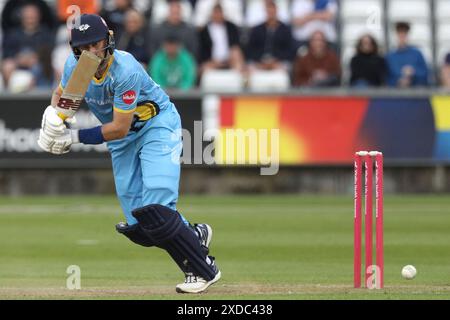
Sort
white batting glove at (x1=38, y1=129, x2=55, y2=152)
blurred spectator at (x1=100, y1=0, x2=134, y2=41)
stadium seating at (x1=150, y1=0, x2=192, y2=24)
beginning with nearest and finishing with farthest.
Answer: white batting glove at (x1=38, y1=129, x2=55, y2=152), blurred spectator at (x1=100, y1=0, x2=134, y2=41), stadium seating at (x1=150, y1=0, x2=192, y2=24)

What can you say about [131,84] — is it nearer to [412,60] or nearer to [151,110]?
[151,110]

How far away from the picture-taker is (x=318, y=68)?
58.5 feet

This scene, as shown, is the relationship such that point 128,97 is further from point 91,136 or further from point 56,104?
point 56,104

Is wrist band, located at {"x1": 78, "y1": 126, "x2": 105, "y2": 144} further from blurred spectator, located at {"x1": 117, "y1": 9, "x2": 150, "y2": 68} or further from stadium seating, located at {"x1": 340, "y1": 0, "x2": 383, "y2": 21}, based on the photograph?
stadium seating, located at {"x1": 340, "y1": 0, "x2": 383, "y2": 21}

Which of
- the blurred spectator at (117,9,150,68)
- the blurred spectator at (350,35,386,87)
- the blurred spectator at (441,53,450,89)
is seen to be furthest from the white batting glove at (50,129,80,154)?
the blurred spectator at (441,53,450,89)

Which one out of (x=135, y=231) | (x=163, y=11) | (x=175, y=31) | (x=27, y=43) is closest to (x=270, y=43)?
(x=175, y=31)

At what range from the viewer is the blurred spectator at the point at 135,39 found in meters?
17.5

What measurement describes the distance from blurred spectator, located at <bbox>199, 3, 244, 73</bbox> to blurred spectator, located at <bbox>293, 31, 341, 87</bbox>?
881 millimetres

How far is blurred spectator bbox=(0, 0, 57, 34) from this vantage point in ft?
61.4

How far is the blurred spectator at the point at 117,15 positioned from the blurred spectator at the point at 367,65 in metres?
3.22

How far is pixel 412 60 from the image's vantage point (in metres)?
17.9

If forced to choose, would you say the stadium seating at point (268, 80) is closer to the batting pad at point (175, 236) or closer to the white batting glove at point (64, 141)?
the batting pad at point (175, 236)

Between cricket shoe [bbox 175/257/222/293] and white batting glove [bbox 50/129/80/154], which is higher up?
white batting glove [bbox 50/129/80/154]

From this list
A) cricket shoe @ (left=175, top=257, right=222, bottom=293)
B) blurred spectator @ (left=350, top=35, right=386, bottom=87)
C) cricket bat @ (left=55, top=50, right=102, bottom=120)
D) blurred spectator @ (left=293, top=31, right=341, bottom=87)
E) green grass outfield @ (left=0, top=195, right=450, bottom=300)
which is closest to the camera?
cricket bat @ (left=55, top=50, right=102, bottom=120)
